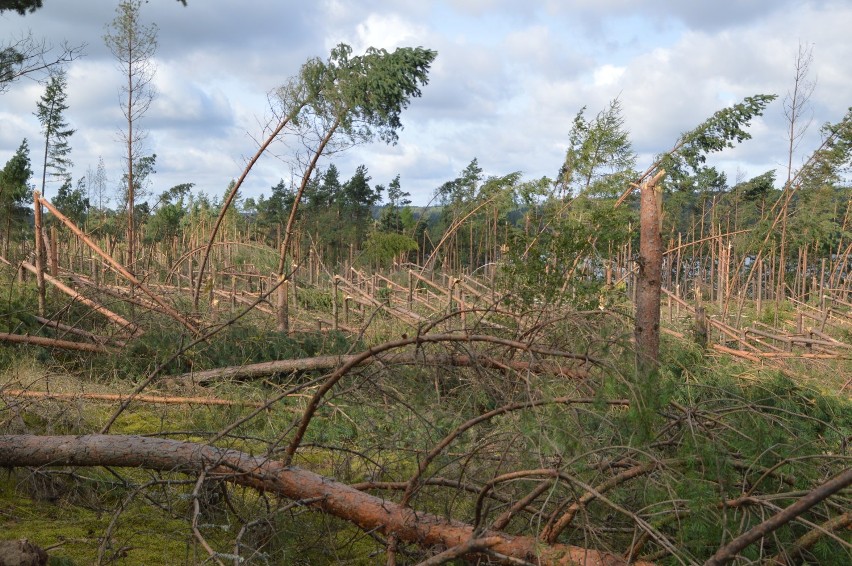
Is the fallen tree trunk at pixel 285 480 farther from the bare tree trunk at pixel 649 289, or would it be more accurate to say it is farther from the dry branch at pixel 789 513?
the bare tree trunk at pixel 649 289

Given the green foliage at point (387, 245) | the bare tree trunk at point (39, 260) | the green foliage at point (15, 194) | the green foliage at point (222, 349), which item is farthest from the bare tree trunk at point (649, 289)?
the green foliage at point (15, 194)

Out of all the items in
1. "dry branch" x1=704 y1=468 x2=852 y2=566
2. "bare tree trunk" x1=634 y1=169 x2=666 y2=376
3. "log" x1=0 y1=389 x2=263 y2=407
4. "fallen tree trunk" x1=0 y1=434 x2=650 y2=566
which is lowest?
"log" x1=0 y1=389 x2=263 y2=407

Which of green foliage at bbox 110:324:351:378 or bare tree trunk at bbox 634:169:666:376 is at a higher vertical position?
bare tree trunk at bbox 634:169:666:376

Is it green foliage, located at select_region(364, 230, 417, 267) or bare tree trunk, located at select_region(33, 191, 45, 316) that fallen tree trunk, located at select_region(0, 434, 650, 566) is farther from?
green foliage, located at select_region(364, 230, 417, 267)

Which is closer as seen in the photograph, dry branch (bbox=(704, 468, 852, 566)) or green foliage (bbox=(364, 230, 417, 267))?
dry branch (bbox=(704, 468, 852, 566))

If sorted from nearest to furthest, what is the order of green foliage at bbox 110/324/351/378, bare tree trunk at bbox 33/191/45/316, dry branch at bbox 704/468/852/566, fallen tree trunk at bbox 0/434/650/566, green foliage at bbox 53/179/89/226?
dry branch at bbox 704/468/852/566 → fallen tree trunk at bbox 0/434/650/566 → green foliage at bbox 110/324/351/378 → bare tree trunk at bbox 33/191/45/316 → green foliage at bbox 53/179/89/226

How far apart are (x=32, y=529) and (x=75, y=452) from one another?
41cm

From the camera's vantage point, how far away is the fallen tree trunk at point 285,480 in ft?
9.15

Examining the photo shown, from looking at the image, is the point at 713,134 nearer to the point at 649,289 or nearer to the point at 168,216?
the point at 649,289

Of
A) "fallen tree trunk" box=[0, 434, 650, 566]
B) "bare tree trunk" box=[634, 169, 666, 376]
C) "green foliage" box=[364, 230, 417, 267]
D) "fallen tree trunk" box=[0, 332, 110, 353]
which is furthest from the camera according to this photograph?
"green foliage" box=[364, 230, 417, 267]

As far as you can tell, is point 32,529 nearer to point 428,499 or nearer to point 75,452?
point 75,452

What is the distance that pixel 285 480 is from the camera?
3420mm

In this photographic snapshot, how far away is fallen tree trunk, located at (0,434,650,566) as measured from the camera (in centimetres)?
279

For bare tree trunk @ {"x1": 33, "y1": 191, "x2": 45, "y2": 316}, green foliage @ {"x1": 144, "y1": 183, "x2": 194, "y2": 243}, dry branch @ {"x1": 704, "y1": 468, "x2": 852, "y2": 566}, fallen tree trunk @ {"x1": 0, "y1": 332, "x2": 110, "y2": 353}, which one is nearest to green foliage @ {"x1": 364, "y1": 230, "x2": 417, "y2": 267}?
green foliage @ {"x1": 144, "y1": 183, "x2": 194, "y2": 243}
